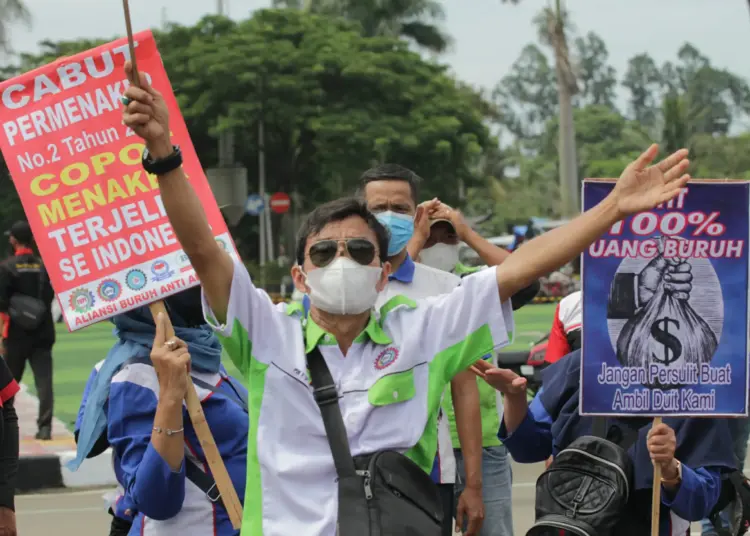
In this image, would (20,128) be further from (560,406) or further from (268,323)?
(560,406)

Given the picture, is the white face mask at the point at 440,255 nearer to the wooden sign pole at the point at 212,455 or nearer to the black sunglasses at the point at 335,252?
the wooden sign pole at the point at 212,455

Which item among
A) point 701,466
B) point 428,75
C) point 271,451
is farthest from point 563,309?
point 428,75

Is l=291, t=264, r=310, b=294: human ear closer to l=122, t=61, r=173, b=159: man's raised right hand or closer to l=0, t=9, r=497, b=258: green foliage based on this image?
l=122, t=61, r=173, b=159: man's raised right hand

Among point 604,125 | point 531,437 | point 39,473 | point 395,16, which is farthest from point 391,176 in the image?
point 604,125

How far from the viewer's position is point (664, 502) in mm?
3855

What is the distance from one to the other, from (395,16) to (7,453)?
4460 centimetres

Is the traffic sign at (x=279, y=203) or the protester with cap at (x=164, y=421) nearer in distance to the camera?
the protester with cap at (x=164, y=421)

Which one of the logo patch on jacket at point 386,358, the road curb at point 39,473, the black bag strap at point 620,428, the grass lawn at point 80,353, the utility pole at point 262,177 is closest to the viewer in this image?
the logo patch on jacket at point 386,358

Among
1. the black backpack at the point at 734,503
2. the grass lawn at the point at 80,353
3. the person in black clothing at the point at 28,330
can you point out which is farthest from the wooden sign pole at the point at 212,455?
the grass lawn at the point at 80,353

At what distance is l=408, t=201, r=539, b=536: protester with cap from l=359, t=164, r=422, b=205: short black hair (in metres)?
Answer: 0.07

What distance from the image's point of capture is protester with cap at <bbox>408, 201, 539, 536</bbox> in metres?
5.01

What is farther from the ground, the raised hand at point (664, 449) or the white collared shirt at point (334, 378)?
the white collared shirt at point (334, 378)

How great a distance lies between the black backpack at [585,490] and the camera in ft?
12.4

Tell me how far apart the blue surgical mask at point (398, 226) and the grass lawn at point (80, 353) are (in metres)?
9.04
